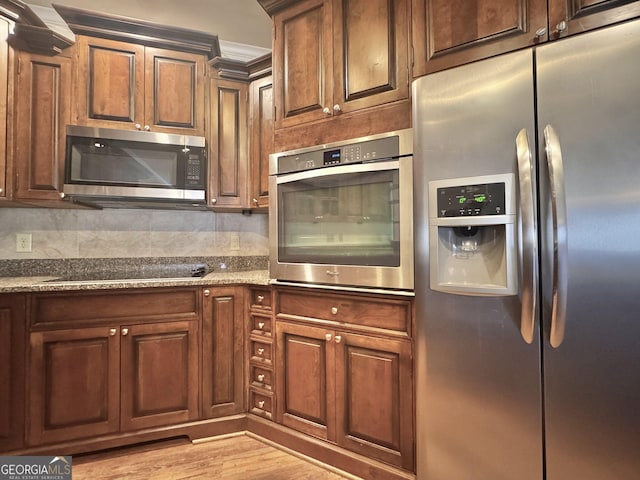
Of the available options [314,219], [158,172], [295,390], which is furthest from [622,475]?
→ [158,172]

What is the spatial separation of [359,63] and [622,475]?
1798 mm

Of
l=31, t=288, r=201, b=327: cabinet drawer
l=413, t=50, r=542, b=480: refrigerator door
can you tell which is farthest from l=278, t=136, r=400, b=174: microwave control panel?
l=31, t=288, r=201, b=327: cabinet drawer

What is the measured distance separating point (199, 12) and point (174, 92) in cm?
59

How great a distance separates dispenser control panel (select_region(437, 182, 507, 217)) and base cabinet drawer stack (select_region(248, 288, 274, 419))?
44.2 inches

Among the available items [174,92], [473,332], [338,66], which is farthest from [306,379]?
[174,92]

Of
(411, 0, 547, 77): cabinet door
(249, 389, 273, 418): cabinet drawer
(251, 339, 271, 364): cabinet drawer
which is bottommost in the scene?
(249, 389, 273, 418): cabinet drawer

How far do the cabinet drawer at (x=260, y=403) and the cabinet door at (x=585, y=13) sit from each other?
2.08m

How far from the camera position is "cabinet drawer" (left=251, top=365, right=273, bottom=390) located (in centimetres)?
209

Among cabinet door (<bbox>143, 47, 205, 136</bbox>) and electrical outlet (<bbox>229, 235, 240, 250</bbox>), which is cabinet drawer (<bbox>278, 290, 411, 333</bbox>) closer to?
electrical outlet (<bbox>229, 235, 240, 250</bbox>)

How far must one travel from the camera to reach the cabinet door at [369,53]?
5.35 feet

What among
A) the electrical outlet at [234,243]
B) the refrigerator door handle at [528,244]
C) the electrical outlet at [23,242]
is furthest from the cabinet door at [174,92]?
the refrigerator door handle at [528,244]

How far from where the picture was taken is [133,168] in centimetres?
226

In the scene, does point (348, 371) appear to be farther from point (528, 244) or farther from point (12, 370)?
point (12, 370)

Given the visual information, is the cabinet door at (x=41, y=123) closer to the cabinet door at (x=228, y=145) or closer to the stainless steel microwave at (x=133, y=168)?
the stainless steel microwave at (x=133, y=168)
